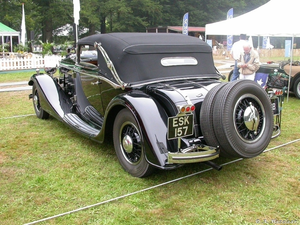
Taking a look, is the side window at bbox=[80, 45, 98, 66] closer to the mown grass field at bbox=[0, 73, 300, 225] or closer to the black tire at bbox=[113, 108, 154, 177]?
the mown grass field at bbox=[0, 73, 300, 225]

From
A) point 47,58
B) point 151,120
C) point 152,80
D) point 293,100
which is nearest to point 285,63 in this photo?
point 293,100

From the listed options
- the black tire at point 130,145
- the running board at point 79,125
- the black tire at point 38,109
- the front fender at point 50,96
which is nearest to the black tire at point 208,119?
the black tire at point 130,145

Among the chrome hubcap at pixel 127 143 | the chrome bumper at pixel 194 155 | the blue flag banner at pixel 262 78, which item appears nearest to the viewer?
the chrome bumper at pixel 194 155

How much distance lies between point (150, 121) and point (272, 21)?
6632 mm

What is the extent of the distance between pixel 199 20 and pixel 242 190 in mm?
40661

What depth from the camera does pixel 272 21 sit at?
27.8ft

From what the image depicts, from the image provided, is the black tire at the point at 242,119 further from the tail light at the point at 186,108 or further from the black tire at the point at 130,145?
the black tire at the point at 130,145

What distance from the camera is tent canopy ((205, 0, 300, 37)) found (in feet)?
26.4

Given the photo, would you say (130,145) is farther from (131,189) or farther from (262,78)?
(262,78)

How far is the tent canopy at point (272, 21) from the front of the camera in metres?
8.05

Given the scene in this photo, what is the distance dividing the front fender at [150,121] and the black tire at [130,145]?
11cm

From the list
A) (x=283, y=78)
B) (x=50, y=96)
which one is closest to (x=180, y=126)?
(x=50, y=96)

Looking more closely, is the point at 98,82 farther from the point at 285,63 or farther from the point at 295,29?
the point at 285,63

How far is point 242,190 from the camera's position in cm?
339
